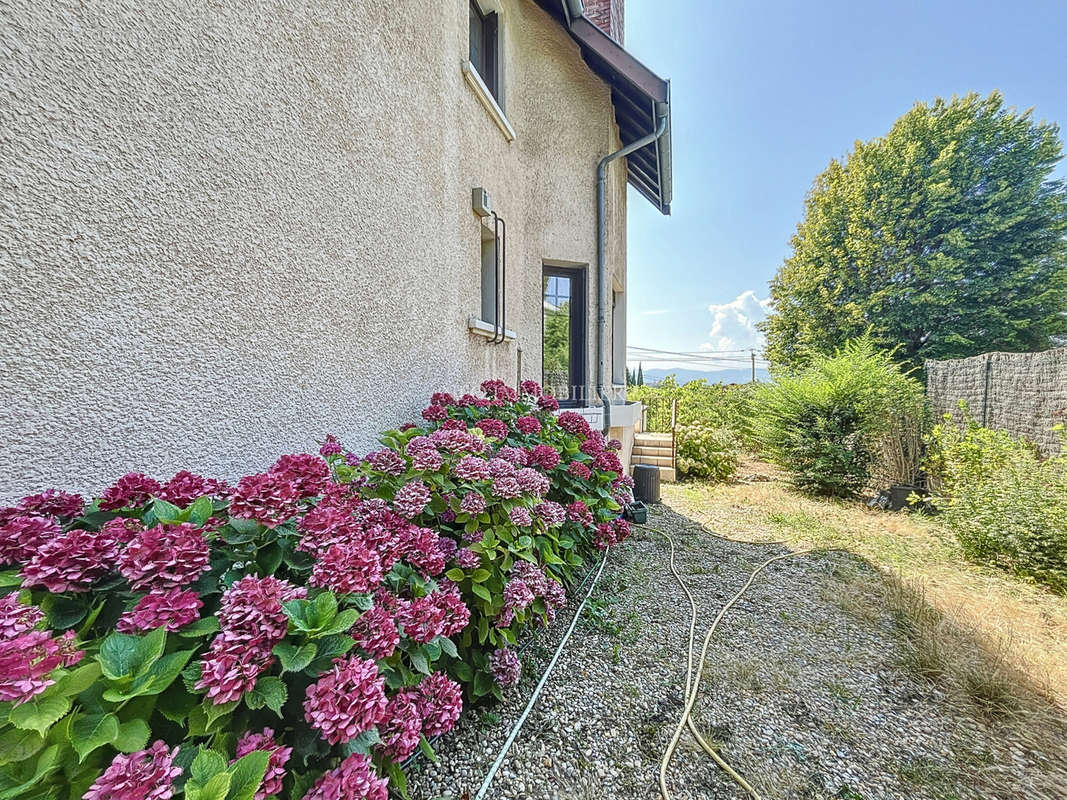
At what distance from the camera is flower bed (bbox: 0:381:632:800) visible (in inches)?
30.5

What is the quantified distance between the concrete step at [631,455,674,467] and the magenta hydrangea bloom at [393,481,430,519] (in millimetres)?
8718

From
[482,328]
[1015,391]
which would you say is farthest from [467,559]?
[1015,391]

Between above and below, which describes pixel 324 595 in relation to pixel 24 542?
below

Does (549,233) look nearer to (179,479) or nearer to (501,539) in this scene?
(501,539)

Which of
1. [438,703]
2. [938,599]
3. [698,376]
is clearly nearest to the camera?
[438,703]

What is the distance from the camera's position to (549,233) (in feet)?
Result: 19.6

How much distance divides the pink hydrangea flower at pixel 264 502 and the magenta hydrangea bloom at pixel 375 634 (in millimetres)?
371

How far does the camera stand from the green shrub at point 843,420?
8.15 m

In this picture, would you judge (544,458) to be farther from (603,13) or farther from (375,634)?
(603,13)

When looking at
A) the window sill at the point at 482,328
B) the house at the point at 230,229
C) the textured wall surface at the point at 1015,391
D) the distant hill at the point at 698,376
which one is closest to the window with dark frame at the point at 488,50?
the house at the point at 230,229

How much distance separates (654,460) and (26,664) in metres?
9.99

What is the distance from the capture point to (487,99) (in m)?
4.40

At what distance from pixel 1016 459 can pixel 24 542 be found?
8218 mm

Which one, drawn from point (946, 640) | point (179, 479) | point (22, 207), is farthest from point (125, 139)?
point (946, 640)
